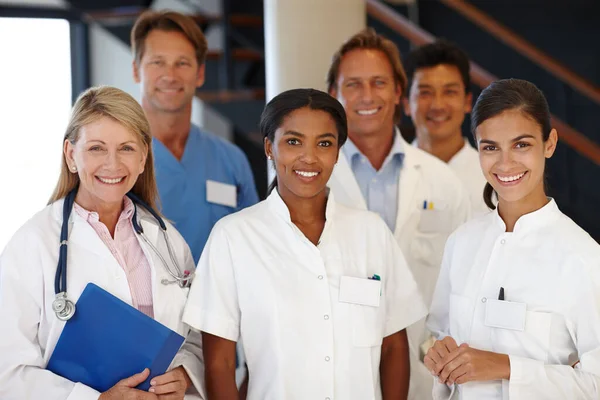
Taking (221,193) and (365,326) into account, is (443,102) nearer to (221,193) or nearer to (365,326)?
(221,193)

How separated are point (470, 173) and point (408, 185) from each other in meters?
0.48

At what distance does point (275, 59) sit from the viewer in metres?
3.62

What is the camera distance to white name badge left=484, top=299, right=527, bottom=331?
206cm

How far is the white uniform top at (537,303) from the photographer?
201cm

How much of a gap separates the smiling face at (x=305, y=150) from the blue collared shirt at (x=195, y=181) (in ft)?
2.40

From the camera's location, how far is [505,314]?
2.09 m

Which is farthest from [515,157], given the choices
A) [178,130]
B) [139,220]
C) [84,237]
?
[178,130]

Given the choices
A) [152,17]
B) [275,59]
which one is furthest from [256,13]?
[152,17]

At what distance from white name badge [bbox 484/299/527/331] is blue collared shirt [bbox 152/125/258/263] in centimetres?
117

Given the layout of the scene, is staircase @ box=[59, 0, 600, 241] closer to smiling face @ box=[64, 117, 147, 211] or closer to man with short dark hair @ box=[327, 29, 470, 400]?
man with short dark hair @ box=[327, 29, 470, 400]

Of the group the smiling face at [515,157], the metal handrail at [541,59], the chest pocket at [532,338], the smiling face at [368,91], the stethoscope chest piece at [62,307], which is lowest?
the chest pocket at [532,338]

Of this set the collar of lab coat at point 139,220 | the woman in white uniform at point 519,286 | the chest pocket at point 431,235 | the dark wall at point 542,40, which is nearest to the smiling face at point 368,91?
the chest pocket at point 431,235

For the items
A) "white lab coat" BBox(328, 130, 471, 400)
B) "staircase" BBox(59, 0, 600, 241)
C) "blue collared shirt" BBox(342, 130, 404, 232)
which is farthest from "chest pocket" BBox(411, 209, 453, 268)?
"staircase" BBox(59, 0, 600, 241)

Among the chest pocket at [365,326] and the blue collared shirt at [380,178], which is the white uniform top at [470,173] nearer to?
the blue collared shirt at [380,178]
